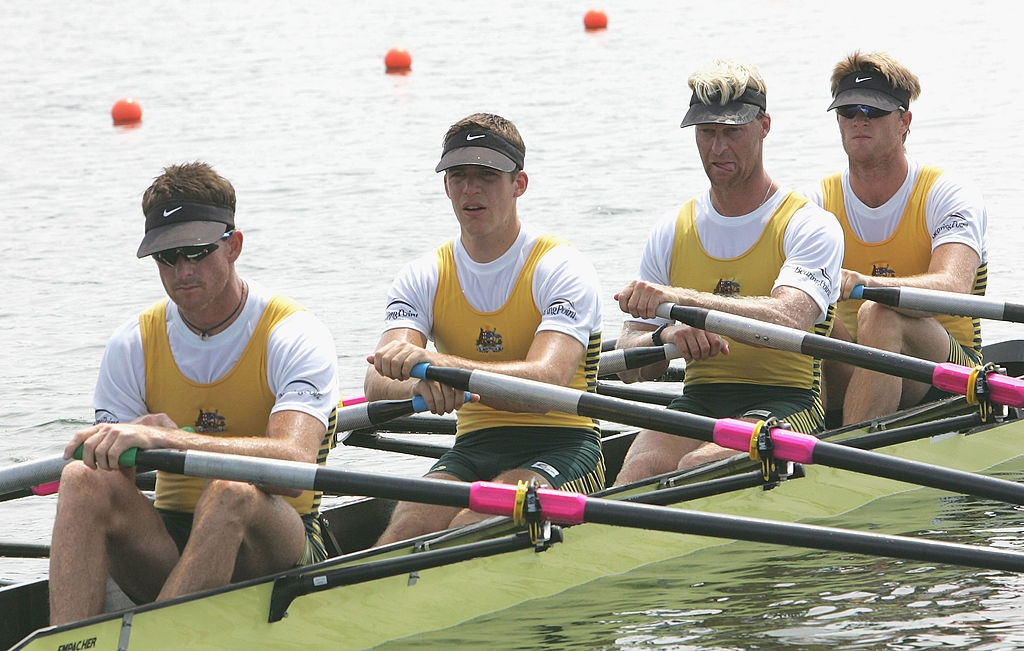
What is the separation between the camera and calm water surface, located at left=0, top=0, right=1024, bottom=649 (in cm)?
651

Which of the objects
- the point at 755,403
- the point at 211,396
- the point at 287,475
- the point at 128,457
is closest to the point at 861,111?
the point at 755,403

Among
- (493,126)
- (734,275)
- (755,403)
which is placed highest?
(493,126)

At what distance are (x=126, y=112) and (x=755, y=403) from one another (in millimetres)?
17584

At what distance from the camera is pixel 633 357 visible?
7.04 metres

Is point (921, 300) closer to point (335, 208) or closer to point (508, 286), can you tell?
point (508, 286)

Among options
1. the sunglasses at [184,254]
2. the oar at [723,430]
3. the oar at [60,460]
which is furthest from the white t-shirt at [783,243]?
the sunglasses at [184,254]

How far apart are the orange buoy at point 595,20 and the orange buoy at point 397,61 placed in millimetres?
4916

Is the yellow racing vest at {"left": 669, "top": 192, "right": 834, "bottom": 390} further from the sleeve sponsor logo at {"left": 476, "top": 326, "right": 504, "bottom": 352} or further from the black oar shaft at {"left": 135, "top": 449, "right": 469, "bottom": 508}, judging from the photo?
the black oar shaft at {"left": 135, "top": 449, "right": 469, "bottom": 508}

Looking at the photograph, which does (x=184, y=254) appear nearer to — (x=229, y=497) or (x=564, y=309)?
(x=229, y=497)

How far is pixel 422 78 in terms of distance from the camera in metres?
26.1

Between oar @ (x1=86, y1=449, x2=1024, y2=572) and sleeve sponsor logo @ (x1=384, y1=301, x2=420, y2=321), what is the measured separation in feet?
4.32

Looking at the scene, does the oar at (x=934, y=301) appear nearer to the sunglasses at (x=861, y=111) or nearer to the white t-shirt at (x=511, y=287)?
the sunglasses at (x=861, y=111)

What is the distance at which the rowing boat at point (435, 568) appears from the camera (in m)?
5.26

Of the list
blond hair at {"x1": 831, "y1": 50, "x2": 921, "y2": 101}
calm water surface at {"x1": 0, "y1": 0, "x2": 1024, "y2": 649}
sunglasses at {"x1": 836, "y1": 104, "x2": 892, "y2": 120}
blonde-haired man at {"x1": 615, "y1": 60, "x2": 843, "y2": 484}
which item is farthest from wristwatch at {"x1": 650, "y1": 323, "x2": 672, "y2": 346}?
blond hair at {"x1": 831, "y1": 50, "x2": 921, "y2": 101}
